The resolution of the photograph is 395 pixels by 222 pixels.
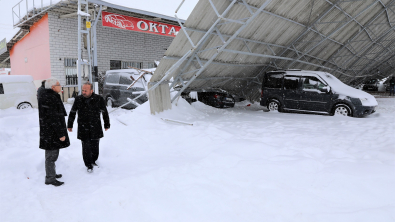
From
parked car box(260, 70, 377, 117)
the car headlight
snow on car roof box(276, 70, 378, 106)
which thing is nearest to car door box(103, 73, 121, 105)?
parked car box(260, 70, 377, 117)

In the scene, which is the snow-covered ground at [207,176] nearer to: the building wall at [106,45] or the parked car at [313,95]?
the parked car at [313,95]

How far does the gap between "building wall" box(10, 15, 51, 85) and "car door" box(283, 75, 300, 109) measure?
12540 millimetres

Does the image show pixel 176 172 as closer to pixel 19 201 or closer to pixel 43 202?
pixel 43 202

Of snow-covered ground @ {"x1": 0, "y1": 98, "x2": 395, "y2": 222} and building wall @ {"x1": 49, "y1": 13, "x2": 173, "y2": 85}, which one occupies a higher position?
building wall @ {"x1": 49, "y1": 13, "x2": 173, "y2": 85}

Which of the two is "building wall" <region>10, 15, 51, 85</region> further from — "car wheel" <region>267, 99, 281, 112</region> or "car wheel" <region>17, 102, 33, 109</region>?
"car wheel" <region>267, 99, 281, 112</region>

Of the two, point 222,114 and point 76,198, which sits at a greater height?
point 222,114

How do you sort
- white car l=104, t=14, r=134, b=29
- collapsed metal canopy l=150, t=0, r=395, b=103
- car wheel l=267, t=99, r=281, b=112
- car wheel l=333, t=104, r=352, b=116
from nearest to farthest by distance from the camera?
1. collapsed metal canopy l=150, t=0, r=395, b=103
2. car wheel l=333, t=104, r=352, b=116
3. car wheel l=267, t=99, r=281, b=112
4. white car l=104, t=14, r=134, b=29

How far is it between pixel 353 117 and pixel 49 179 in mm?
9261

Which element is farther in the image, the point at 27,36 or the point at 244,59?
the point at 27,36

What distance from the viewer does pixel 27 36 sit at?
17.0 metres

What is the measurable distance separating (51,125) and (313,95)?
29.4 feet

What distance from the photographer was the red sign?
13195 mm

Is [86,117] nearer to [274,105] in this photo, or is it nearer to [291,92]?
[291,92]

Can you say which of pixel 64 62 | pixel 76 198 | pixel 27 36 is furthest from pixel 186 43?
pixel 27 36
